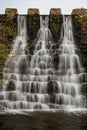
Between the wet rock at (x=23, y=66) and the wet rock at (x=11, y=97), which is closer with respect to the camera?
the wet rock at (x=11, y=97)

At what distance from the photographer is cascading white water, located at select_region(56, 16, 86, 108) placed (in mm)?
20531

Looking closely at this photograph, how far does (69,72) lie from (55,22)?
4580 millimetres

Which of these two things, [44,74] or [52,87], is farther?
[44,74]

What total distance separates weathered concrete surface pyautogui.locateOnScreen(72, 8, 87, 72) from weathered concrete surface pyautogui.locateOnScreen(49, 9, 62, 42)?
115 centimetres

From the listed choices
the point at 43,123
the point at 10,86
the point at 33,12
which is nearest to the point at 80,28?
the point at 33,12

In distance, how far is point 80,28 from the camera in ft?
81.7

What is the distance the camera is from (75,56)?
2333 cm

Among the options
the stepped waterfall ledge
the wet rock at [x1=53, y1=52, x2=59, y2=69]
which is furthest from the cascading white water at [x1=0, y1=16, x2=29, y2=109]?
the wet rock at [x1=53, y1=52, x2=59, y2=69]

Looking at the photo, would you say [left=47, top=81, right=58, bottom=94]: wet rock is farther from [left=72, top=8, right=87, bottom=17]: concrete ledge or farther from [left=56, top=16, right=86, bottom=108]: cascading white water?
[left=72, top=8, right=87, bottom=17]: concrete ledge

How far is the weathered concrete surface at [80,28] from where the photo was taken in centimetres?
2406

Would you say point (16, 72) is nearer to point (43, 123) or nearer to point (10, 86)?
point (10, 86)

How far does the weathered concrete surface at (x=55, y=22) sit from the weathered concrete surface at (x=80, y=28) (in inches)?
45.2

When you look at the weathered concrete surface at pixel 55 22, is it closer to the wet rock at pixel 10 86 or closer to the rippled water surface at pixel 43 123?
the wet rock at pixel 10 86

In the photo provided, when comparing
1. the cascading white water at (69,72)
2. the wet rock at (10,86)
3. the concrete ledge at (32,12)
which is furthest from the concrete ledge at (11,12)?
the wet rock at (10,86)
